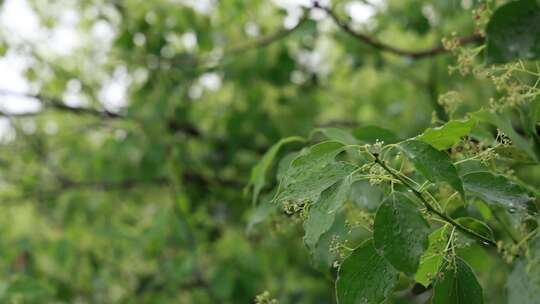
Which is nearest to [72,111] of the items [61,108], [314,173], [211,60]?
[61,108]

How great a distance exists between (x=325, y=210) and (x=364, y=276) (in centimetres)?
9

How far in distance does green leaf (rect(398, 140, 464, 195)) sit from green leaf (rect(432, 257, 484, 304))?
0.11m

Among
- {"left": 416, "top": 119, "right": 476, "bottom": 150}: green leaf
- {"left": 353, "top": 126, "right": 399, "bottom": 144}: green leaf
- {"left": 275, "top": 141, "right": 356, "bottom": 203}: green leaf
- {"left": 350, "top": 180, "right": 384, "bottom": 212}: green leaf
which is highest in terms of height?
{"left": 275, "top": 141, "right": 356, "bottom": 203}: green leaf

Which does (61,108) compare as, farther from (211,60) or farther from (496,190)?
(496,190)

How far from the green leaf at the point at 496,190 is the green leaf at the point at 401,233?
118mm

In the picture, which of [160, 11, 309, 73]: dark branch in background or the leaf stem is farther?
[160, 11, 309, 73]: dark branch in background

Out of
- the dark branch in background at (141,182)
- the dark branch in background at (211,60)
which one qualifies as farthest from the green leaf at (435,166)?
the dark branch in background at (141,182)

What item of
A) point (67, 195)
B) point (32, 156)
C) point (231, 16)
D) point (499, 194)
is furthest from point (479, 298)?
point (32, 156)

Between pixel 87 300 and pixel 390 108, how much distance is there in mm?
1449

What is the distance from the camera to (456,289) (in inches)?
33.0

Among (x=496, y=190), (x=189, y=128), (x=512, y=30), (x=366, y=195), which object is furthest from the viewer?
(x=189, y=128)

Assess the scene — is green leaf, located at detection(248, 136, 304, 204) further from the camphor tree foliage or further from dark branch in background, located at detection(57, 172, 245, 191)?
dark branch in background, located at detection(57, 172, 245, 191)

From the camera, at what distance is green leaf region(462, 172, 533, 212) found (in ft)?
2.73

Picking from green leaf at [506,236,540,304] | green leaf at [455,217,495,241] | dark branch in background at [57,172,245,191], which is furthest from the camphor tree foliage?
green leaf at [506,236,540,304]
